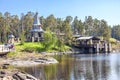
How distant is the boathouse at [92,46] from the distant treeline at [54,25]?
7124 mm

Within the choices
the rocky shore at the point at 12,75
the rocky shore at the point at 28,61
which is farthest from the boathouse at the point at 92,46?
the rocky shore at the point at 12,75

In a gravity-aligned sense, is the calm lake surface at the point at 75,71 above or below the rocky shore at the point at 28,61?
below

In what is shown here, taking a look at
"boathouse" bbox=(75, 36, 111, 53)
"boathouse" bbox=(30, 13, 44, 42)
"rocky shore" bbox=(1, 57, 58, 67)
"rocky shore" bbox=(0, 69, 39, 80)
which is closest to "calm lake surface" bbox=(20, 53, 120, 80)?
"rocky shore" bbox=(1, 57, 58, 67)

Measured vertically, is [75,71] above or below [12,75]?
below

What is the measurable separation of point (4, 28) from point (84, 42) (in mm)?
40599

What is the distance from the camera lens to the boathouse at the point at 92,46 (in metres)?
145

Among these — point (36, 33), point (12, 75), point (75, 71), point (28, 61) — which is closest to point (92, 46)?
point (36, 33)

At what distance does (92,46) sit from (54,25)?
36.8 metres

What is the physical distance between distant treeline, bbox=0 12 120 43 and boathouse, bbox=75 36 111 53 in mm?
7124

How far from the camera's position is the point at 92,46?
145m

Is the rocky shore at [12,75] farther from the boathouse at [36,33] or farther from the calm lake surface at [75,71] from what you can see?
the boathouse at [36,33]

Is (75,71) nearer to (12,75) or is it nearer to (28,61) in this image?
(12,75)

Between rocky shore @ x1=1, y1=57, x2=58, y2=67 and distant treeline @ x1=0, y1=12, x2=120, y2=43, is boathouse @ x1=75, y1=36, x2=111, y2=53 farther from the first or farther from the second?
rocky shore @ x1=1, y1=57, x2=58, y2=67

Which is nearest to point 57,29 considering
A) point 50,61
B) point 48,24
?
point 48,24
